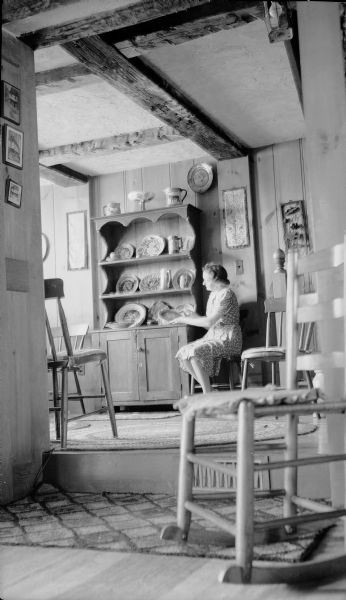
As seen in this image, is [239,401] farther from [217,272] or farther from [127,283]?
[127,283]

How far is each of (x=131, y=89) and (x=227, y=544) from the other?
126 inches

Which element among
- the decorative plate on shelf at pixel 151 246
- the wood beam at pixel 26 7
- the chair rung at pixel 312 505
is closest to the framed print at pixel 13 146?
the wood beam at pixel 26 7

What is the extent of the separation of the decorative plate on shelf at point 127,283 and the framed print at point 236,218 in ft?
3.35

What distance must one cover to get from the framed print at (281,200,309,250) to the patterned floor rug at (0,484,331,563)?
339cm

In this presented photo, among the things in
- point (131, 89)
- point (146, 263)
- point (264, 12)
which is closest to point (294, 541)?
point (264, 12)

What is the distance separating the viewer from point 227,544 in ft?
6.11

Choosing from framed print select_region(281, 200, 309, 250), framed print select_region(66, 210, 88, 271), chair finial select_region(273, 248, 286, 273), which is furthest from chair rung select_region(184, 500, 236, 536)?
framed print select_region(66, 210, 88, 271)

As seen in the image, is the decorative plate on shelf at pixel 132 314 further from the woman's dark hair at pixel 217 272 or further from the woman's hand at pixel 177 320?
the woman's dark hair at pixel 217 272

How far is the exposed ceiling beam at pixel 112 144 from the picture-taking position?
5.25 m

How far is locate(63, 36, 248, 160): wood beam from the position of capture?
3574mm

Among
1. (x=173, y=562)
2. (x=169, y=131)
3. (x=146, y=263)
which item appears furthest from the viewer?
(x=146, y=263)

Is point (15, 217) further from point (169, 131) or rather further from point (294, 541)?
point (169, 131)

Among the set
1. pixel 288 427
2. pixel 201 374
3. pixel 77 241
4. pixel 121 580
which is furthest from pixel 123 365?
pixel 121 580

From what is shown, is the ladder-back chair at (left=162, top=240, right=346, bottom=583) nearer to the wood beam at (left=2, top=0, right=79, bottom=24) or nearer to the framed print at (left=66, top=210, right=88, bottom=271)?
the wood beam at (left=2, top=0, right=79, bottom=24)
